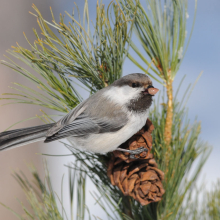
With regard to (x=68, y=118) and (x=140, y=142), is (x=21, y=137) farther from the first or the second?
(x=140, y=142)

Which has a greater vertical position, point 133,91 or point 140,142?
point 133,91

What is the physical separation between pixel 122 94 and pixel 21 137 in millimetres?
309

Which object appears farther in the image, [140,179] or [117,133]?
[117,133]

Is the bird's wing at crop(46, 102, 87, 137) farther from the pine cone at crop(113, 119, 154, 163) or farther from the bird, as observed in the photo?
the pine cone at crop(113, 119, 154, 163)

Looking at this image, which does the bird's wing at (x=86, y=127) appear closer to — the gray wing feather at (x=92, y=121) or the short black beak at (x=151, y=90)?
the gray wing feather at (x=92, y=121)

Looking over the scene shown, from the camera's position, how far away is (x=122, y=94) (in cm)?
68

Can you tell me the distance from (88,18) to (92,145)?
308 millimetres

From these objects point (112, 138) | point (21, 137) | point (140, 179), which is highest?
point (21, 137)

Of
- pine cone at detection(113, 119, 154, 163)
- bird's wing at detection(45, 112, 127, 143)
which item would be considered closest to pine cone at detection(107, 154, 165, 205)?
pine cone at detection(113, 119, 154, 163)

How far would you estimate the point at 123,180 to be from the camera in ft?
1.79

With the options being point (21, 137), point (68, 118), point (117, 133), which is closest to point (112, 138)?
point (117, 133)

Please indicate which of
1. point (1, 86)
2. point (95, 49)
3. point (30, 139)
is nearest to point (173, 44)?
point (95, 49)

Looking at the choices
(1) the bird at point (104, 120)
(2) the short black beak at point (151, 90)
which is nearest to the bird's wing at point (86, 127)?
(1) the bird at point (104, 120)

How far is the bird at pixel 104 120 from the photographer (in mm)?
624
